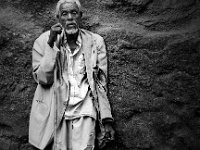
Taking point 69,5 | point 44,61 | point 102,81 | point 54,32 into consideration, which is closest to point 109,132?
point 102,81

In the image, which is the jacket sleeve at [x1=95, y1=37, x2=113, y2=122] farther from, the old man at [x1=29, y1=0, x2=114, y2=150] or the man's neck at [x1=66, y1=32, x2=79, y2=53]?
the man's neck at [x1=66, y1=32, x2=79, y2=53]

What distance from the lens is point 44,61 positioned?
4844mm

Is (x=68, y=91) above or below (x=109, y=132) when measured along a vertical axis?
above

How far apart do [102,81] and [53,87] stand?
0.61 metres

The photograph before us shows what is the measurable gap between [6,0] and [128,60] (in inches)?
78.2

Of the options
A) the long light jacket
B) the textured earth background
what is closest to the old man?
the long light jacket

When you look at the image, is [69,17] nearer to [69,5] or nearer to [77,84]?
[69,5]

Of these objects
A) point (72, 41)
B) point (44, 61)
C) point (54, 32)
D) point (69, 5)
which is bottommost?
point (44, 61)

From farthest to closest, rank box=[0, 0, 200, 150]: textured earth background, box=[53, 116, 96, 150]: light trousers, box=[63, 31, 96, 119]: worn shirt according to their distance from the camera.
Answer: box=[0, 0, 200, 150]: textured earth background < box=[63, 31, 96, 119]: worn shirt < box=[53, 116, 96, 150]: light trousers

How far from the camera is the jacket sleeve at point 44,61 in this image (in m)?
4.83

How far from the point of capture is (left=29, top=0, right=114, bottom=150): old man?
4.77m

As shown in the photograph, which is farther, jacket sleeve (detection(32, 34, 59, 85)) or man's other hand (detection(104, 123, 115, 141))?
man's other hand (detection(104, 123, 115, 141))

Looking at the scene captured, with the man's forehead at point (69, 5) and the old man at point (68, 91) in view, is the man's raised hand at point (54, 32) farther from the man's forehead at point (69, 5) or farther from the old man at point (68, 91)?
the man's forehead at point (69, 5)

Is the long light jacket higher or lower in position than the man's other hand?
higher
